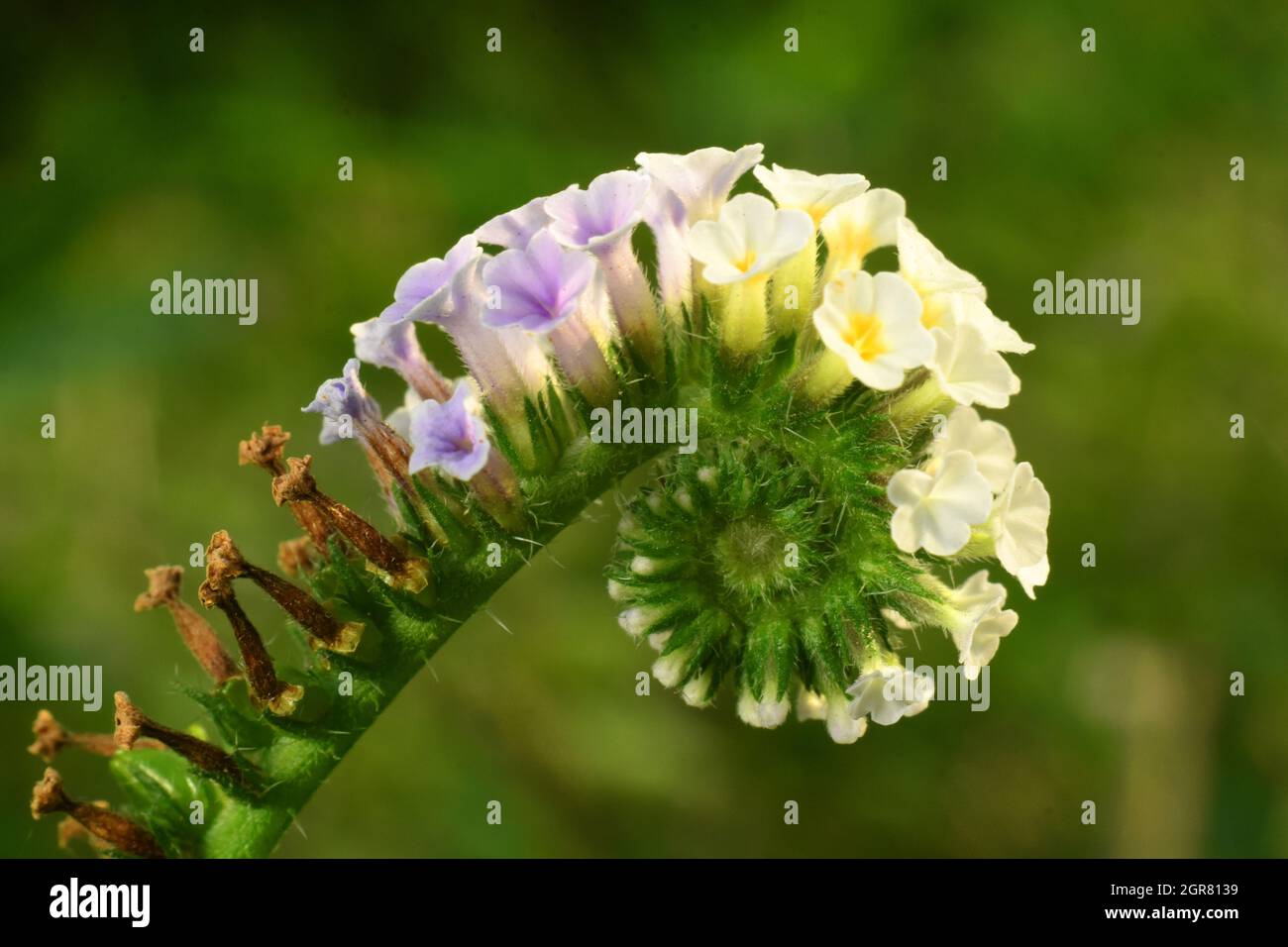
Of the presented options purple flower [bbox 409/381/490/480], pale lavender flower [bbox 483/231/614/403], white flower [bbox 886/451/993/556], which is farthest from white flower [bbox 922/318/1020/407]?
purple flower [bbox 409/381/490/480]

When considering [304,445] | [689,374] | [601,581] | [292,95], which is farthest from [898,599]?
[292,95]

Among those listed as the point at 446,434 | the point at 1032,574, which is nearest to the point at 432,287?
the point at 446,434

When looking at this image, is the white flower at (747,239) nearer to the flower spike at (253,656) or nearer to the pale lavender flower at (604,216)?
the pale lavender flower at (604,216)

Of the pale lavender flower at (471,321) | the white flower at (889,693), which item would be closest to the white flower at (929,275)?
the white flower at (889,693)

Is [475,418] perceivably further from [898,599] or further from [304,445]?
[304,445]

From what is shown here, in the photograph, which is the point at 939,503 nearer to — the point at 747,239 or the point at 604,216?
the point at 747,239

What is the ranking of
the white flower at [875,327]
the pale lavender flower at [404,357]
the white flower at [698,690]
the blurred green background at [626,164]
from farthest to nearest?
the blurred green background at [626,164] → the white flower at [698,690] → the pale lavender flower at [404,357] → the white flower at [875,327]
